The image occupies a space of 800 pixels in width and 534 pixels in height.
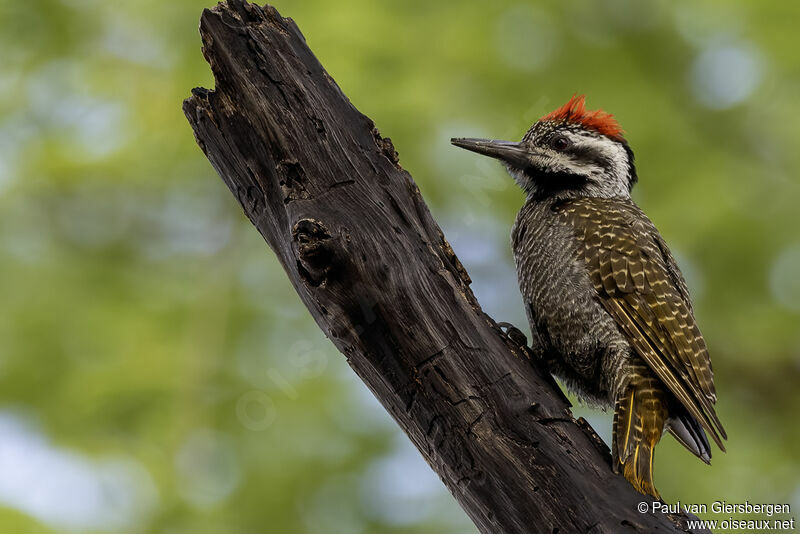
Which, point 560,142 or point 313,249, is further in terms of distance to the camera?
point 560,142

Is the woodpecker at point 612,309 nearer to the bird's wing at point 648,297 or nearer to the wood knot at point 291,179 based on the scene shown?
the bird's wing at point 648,297

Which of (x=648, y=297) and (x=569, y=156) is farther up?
(x=569, y=156)

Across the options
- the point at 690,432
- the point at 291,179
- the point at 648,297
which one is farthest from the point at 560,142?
the point at 291,179

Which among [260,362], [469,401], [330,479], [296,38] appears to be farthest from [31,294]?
[469,401]

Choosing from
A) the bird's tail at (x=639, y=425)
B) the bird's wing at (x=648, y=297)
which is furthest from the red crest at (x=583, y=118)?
the bird's tail at (x=639, y=425)

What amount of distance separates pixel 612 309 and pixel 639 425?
2.11 feet

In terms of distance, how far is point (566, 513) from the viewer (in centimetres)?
295

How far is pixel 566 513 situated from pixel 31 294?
472 cm

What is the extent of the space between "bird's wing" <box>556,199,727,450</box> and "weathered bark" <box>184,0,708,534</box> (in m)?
0.91

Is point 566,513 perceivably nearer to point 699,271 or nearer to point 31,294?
point 699,271

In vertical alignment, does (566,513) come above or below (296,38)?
below

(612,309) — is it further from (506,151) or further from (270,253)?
(270,253)

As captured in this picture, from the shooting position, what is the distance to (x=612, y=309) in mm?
4215

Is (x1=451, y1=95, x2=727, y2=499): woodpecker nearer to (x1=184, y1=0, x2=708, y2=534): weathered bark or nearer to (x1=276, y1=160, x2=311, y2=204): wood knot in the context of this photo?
(x1=184, y1=0, x2=708, y2=534): weathered bark
